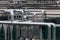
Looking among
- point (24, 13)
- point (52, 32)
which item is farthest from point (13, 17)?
point (52, 32)

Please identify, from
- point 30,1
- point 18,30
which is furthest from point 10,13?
point 30,1

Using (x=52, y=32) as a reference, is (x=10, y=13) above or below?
above

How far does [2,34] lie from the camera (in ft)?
5.97

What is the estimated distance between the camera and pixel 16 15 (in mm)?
1913

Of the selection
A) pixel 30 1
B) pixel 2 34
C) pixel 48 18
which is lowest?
pixel 2 34

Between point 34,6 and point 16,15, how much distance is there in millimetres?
581

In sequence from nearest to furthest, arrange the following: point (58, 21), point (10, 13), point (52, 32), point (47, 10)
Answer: point (52, 32) < point (10, 13) < point (58, 21) < point (47, 10)

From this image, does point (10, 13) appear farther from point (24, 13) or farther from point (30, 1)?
point (30, 1)

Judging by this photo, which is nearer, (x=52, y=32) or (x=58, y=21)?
(x=52, y=32)

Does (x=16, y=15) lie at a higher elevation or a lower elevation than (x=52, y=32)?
higher

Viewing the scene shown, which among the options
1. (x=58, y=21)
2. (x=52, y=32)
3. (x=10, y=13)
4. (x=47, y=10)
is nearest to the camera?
(x=52, y=32)

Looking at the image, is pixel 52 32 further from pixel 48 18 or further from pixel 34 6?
pixel 34 6

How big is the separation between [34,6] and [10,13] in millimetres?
656

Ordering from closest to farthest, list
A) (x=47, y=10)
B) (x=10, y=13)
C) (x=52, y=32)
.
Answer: (x=52, y=32) < (x=10, y=13) < (x=47, y=10)
